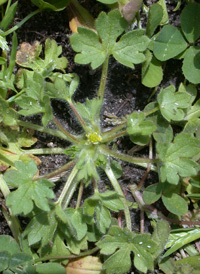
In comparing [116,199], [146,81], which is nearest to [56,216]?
[116,199]

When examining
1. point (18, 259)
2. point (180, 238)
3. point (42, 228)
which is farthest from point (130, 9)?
point (18, 259)

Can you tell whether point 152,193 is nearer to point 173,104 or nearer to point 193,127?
point 193,127

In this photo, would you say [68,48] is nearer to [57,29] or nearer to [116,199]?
[57,29]

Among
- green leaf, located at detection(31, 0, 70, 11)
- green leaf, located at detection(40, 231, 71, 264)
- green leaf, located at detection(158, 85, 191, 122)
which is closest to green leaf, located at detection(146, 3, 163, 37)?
green leaf, located at detection(158, 85, 191, 122)

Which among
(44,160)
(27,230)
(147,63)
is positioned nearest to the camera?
(27,230)

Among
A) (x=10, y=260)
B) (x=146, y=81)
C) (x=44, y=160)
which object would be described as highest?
(x=146, y=81)

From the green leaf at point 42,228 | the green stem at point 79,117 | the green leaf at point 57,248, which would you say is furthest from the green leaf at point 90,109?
the green leaf at point 57,248

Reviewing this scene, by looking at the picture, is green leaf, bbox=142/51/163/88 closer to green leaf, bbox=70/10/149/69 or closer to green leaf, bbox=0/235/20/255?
green leaf, bbox=70/10/149/69
